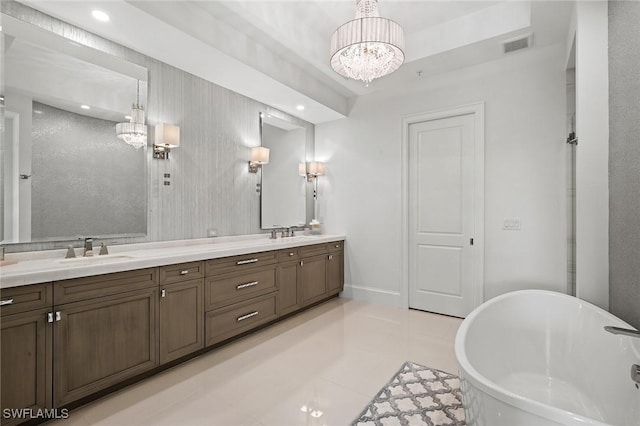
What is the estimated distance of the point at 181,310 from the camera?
2.40 meters

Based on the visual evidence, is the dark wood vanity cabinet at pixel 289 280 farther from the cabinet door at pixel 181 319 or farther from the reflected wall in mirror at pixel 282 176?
the cabinet door at pixel 181 319

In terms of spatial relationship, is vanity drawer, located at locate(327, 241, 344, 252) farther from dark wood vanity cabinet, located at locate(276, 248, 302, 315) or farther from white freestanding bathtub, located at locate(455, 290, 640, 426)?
white freestanding bathtub, located at locate(455, 290, 640, 426)

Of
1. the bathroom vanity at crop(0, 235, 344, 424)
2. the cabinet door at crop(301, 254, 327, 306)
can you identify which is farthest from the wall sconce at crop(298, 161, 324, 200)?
the bathroom vanity at crop(0, 235, 344, 424)

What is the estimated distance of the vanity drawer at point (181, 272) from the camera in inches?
90.2

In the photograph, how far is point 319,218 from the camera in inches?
188

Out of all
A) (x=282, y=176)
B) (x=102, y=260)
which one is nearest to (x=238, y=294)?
(x=102, y=260)

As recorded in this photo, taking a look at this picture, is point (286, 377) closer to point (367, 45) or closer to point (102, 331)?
point (102, 331)

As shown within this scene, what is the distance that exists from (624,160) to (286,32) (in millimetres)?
2822

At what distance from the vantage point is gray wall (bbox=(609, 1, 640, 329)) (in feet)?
5.85

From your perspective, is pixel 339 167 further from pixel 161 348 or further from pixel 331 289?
pixel 161 348

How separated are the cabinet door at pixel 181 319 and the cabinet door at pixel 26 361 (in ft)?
2.19

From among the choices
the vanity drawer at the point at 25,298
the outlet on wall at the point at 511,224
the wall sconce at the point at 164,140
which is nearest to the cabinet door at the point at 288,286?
the wall sconce at the point at 164,140

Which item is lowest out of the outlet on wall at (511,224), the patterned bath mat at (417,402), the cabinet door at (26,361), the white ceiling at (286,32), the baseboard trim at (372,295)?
the patterned bath mat at (417,402)

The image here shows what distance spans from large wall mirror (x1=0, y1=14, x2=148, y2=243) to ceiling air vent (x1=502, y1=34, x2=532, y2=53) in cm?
340
